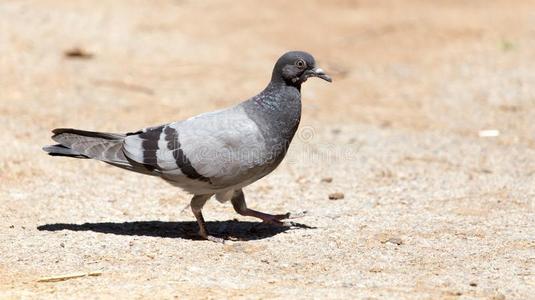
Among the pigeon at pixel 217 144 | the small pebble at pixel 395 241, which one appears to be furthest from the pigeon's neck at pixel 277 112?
the small pebble at pixel 395 241

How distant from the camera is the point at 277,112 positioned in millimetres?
6430

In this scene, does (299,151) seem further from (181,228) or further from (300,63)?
(300,63)

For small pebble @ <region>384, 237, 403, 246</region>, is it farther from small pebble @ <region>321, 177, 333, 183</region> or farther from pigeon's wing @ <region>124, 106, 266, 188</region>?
small pebble @ <region>321, 177, 333, 183</region>

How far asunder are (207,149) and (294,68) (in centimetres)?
97

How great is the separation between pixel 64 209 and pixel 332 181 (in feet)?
8.91

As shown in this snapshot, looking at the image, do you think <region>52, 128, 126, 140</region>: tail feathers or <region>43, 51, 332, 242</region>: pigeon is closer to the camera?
<region>43, 51, 332, 242</region>: pigeon

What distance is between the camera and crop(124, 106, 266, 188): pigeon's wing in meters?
6.21

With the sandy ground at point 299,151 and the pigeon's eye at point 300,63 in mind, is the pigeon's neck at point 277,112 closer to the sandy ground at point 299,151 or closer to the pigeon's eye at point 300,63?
the pigeon's eye at point 300,63

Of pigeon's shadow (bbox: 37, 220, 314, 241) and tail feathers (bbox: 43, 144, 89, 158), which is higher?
tail feathers (bbox: 43, 144, 89, 158)

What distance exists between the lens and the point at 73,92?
442 inches

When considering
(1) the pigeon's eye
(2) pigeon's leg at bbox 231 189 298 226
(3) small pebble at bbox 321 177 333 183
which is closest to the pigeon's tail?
(2) pigeon's leg at bbox 231 189 298 226

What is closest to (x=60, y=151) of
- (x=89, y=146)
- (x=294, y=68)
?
(x=89, y=146)

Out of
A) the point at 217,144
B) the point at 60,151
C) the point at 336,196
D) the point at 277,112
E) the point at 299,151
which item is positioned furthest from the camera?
the point at 299,151

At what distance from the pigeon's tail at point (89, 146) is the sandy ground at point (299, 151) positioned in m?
→ 0.59
